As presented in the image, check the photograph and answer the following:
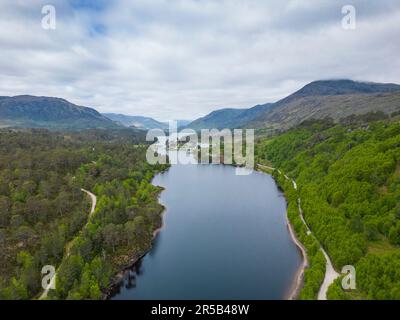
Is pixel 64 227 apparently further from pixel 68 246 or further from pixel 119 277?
pixel 119 277

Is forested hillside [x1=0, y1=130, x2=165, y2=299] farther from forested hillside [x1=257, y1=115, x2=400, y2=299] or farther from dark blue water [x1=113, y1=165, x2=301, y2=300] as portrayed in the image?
forested hillside [x1=257, y1=115, x2=400, y2=299]

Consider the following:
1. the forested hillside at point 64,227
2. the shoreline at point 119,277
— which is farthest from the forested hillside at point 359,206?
the forested hillside at point 64,227

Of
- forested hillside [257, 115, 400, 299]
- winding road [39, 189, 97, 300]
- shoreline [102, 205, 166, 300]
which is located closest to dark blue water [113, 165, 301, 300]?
shoreline [102, 205, 166, 300]

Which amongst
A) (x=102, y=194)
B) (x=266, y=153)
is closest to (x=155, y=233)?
(x=102, y=194)

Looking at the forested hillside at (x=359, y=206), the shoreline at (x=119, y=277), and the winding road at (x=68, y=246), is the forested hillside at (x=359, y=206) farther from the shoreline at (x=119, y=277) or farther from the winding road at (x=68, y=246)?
the winding road at (x=68, y=246)
